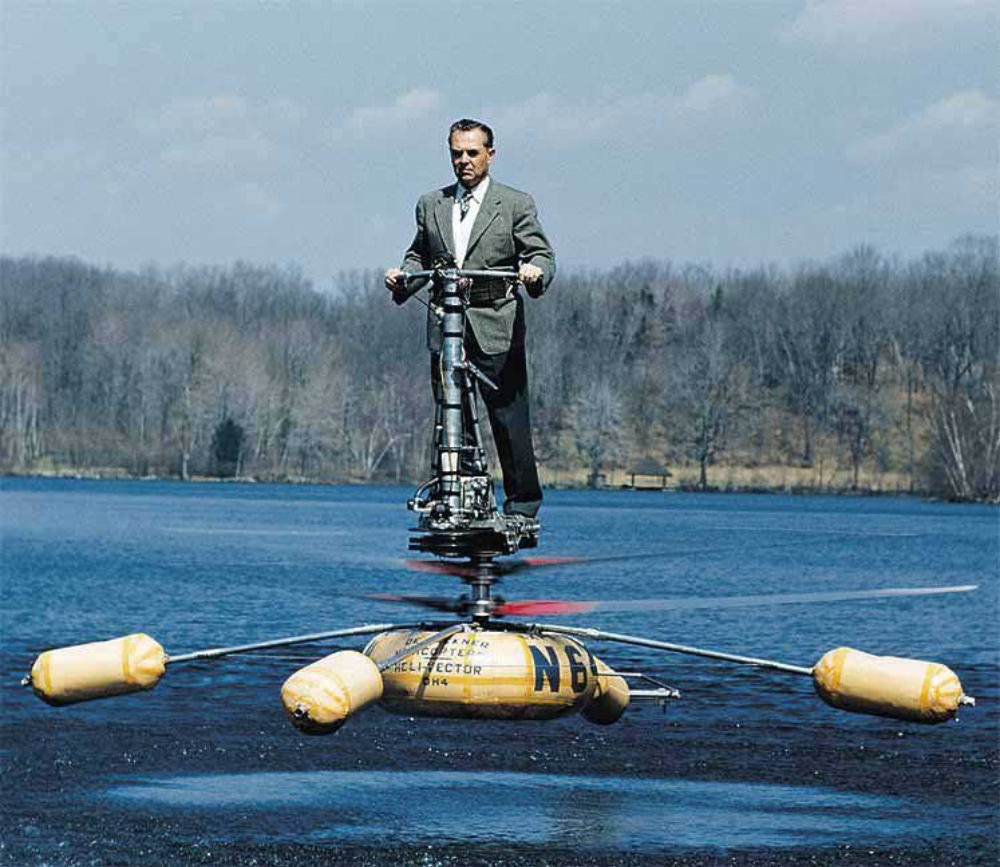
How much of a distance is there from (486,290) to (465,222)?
43cm

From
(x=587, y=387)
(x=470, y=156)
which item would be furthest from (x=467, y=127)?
(x=587, y=387)

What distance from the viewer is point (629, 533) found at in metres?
93.5

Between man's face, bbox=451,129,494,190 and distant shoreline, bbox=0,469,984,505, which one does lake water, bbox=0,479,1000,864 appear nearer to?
man's face, bbox=451,129,494,190

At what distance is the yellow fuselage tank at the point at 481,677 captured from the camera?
10.7 meters

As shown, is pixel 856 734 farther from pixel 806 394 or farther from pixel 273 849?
pixel 806 394

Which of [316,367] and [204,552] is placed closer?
[204,552]

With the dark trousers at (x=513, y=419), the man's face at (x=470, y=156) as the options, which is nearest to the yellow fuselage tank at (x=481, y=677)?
the dark trousers at (x=513, y=419)

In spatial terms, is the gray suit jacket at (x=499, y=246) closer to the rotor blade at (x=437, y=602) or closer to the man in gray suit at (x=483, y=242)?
the man in gray suit at (x=483, y=242)

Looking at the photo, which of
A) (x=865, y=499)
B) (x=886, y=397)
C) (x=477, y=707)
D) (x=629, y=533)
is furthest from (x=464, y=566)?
(x=886, y=397)

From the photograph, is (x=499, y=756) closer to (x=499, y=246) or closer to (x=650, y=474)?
(x=499, y=246)

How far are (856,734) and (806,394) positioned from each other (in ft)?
491

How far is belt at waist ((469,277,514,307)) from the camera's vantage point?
11062 mm

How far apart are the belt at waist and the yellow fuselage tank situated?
6.33 ft

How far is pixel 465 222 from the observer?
1114 cm
